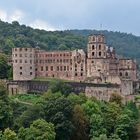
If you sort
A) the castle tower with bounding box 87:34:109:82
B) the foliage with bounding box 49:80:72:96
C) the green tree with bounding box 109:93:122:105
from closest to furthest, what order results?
the green tree with bounding box 109:93:122:105
the foliage with bounding box 49:80:72:96
the castle tower with bounding box 87:34:109:82

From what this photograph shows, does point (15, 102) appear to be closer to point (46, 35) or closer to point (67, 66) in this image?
point (67, 66)

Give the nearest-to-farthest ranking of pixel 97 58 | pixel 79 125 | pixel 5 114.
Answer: pixel 5 114 < pixel 79 125 < pixel 97 58

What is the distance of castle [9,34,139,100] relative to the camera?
9981cm

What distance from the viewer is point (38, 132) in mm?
79312

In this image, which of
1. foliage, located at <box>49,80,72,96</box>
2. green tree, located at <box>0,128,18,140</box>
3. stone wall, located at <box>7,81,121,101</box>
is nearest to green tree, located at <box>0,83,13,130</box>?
green tree, located at <box>0,128,18,140</box>

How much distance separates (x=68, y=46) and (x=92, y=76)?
63.5 m

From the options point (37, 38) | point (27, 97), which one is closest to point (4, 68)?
point (27, 97)

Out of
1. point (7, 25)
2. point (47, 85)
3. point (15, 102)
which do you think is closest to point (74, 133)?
point (15, 102)

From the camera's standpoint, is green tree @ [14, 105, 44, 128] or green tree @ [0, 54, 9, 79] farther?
green tree @ [0, 54, 9, 79]

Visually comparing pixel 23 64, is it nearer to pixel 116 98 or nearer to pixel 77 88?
pixel 77 88

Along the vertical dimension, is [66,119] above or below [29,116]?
below

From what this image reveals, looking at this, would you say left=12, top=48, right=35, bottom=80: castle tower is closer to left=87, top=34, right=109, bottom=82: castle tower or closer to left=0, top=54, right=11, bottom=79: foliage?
left=0, top=54, right=11, bottom=79: foliage

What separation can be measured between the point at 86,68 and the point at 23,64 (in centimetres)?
1085

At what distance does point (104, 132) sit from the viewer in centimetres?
8700
